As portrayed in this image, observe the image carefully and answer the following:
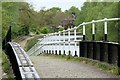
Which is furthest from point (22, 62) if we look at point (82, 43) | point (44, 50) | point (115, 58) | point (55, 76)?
point (44, 50)

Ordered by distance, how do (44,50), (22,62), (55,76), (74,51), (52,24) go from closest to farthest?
(22,62) < (55,76) < (74,51) < (44,50) < (52,24)

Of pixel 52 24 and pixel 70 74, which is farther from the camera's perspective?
pixel 52 24

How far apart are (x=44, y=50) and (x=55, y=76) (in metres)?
22.3

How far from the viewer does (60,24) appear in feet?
430

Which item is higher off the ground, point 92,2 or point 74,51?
point 92,2

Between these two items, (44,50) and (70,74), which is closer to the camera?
(70,74)

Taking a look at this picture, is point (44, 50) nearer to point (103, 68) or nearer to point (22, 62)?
point (103, 68)

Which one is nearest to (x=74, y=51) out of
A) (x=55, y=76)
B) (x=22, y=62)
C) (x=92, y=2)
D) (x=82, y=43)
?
(x=82, y=43)

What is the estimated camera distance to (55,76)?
9484 millimetres

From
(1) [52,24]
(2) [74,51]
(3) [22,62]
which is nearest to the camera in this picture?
(3) [22,62]

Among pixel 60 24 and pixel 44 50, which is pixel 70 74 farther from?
pixel 60 24

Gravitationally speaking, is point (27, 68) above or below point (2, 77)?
above

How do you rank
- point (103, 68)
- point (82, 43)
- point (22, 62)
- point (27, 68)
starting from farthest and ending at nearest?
point (82, 43)
point (103, 68)
point (22, 62)
point (27, 68)

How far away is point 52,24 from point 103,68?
119238mm
